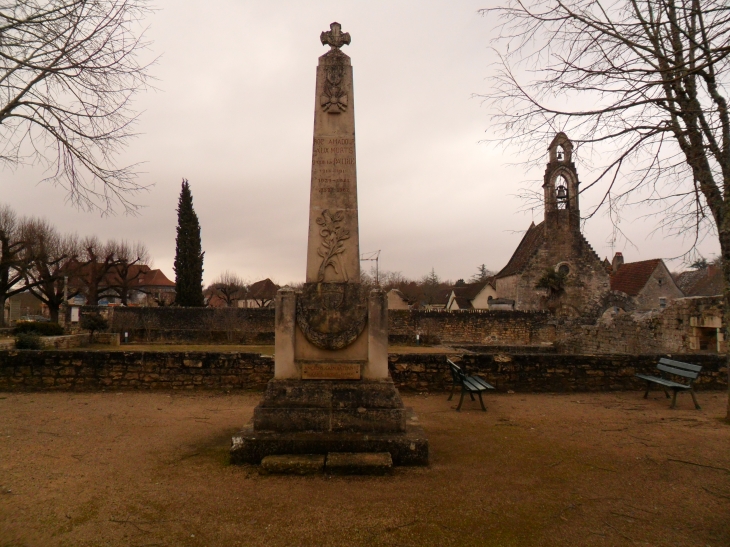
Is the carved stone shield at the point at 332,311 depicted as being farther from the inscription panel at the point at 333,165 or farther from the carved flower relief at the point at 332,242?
the inscription panel at the point at 333,165

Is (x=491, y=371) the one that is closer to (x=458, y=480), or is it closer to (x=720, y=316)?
(x=458, y=480)

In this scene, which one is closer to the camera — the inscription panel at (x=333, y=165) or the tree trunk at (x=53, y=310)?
the inscription panel at (x=333, y=165)

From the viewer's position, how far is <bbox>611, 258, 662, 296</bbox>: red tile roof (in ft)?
103

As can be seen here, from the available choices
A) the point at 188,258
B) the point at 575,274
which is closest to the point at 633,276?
the point at 575,274

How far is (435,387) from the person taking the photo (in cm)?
848

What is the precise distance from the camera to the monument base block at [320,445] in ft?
14.4

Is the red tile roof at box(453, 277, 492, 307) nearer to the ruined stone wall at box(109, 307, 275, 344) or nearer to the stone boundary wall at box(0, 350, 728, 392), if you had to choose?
the ruined stone wall at box(109, 307, 275, 344)

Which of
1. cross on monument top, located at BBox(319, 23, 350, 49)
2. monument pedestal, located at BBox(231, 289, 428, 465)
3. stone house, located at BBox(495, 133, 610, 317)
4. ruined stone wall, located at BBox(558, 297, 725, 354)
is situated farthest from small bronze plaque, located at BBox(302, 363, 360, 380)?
stone house, located at BBox(495, 133, 610, 317)

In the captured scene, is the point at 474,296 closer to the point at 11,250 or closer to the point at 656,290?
the point at 656,290

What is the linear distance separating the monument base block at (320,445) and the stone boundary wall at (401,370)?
3.99 m

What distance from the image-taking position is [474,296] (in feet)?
157

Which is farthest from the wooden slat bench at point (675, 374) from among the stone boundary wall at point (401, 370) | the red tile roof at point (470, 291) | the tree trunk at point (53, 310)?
the red tile roof at point (470, 291)

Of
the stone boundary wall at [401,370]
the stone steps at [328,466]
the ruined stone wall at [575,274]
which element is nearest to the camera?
the stone steps at [328,466]

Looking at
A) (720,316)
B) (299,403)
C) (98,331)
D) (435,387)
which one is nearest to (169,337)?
(98,331)
